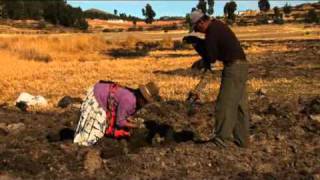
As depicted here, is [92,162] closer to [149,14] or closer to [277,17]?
[277,17]

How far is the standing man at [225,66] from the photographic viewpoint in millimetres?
8633

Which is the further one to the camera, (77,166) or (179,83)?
(179,83)

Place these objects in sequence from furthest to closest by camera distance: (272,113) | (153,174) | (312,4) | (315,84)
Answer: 1. (312,4)
2. (315,84)
3. (272,113)
4. (153,174)

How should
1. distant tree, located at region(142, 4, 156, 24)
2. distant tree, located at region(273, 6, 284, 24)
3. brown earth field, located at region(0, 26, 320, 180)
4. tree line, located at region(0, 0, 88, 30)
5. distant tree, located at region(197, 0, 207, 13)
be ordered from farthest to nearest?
1. distant tree, located at region(142, 4, 156, 24)
2. tree line, located at region(0, 0, 88, 30)
3. distant tree, located at region(273, 6, 284, 24)
4. distant tree, located at region(197, 0, 207, 13)
5. brown earth field, located at region(0, 26, 320, 180)

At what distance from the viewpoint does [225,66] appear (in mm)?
8992

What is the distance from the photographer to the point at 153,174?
811 cm

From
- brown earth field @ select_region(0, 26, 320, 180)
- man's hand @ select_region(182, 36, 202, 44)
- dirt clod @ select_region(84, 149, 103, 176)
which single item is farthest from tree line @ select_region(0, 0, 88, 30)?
dirt clod @ select_region(84, 149, 103, 176)

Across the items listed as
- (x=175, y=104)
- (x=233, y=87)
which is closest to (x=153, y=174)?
(x=233, y=87)

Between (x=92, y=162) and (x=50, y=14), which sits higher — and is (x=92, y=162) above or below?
above

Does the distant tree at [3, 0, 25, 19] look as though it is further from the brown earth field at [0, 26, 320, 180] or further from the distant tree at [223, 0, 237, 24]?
the brown earth field at [0, 26, 320, 180]

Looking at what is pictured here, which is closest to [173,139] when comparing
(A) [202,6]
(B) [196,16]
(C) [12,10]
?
(B) [196,16]

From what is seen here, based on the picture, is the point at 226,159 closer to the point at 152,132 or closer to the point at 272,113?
the point at 152,132

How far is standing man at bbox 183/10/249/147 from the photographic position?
8633mm

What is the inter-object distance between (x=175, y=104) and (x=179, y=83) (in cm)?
433
